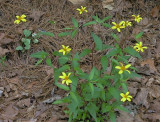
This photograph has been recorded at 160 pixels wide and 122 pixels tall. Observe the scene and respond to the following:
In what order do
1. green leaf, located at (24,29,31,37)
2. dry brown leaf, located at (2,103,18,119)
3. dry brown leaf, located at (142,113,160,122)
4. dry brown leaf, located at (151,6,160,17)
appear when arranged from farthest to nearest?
dry brown leaf, located at (151,6,160,17)
green leaf, located at (24,29,31,37)
dry brown leaf, located at (2,103,18,119)
dry brown leaf, located at (142,113,160,122)

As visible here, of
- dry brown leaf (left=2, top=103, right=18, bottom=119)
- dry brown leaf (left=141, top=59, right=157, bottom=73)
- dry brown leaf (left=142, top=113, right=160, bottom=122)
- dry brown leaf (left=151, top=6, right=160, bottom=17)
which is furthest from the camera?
dry brown leaf (left=151, top=6, right=160, bottom=17)

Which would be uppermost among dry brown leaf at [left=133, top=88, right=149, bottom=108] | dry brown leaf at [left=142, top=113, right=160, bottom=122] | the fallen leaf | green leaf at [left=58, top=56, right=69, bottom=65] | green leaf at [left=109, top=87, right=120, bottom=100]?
the fallen leaf

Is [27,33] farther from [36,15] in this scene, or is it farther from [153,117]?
[153,117]

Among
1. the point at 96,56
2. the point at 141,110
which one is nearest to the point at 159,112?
the point at 141,110

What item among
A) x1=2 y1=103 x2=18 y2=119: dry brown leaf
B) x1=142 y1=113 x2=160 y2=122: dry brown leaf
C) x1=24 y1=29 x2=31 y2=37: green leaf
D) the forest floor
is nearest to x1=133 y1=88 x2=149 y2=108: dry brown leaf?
the forest floor

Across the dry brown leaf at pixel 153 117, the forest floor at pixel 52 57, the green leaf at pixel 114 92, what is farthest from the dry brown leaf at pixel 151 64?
the green leaf at pixel 114 92

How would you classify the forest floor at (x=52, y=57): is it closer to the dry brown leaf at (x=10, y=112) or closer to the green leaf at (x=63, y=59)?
the dry brown leaf at (x=10, y=112)

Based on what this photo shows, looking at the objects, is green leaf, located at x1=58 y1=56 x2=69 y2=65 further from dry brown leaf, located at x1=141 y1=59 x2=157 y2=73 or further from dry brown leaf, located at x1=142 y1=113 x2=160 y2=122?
dry brown leaf, located at x1=141 y1=59 x2=157 y2=73
